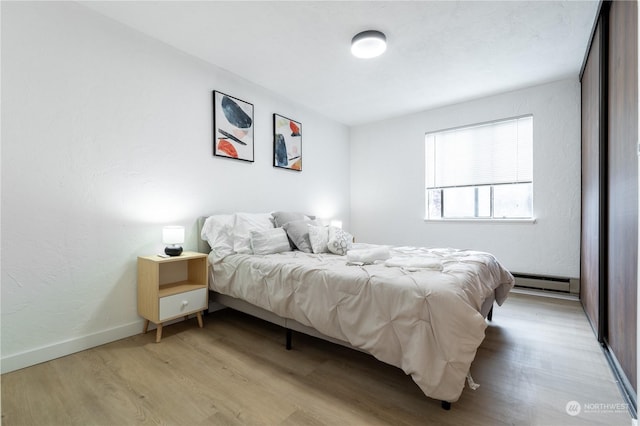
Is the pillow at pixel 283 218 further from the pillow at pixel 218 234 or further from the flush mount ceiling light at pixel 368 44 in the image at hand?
the flush mount ceiling light at pixel 368 44

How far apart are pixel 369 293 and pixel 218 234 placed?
180 centimetres

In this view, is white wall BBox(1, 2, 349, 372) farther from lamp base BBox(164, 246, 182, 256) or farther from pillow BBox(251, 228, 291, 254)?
pillow BBox(251, 228, 291, 254)

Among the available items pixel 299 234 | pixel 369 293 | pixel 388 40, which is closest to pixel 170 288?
pixel 299 234

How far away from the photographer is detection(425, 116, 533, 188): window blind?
3.86 meters

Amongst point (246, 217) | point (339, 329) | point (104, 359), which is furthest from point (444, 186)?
point (104, 359)

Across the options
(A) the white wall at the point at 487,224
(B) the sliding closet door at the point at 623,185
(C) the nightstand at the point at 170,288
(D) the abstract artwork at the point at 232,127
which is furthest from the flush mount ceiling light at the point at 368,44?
(C) the nightstand at the point at 170,288

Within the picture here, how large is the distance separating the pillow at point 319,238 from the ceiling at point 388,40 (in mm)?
1811

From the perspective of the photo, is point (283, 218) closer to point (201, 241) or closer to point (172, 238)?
point (201, 241)

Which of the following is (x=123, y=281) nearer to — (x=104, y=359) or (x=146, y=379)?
(x=104, y=359)

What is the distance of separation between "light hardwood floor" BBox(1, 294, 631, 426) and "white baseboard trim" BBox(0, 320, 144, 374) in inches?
2.2

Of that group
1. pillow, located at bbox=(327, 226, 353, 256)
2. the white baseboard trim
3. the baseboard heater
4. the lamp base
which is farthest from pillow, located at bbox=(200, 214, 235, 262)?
the baseboard heater

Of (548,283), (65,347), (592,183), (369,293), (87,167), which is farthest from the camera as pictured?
(548,283)

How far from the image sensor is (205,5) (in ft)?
7.36

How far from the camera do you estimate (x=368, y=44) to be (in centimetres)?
261
